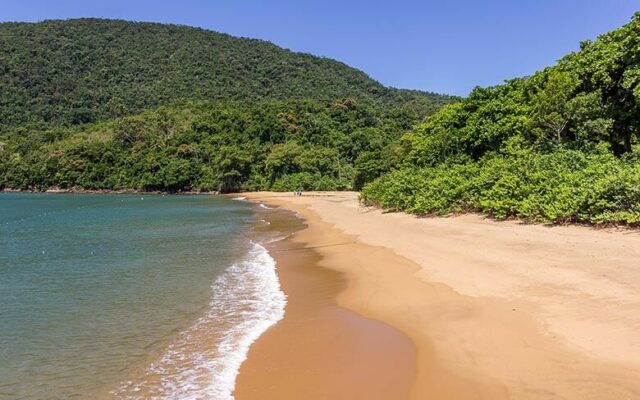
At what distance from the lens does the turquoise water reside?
7.11 m

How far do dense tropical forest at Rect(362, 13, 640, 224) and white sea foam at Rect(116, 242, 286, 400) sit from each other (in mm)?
11709

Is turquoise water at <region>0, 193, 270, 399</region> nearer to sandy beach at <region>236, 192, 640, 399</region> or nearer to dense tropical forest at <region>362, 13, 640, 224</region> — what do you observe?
sandy beach at <region>236, 192, 640, 399</region>

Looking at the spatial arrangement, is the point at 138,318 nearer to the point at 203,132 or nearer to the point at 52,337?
the point at 52,337

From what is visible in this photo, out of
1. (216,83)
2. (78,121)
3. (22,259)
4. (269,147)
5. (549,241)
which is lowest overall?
(22,259)

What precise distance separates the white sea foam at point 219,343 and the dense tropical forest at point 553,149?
11709 mm

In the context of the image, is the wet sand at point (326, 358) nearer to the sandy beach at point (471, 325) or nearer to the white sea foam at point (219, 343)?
the sandy beach at point (471, 325)

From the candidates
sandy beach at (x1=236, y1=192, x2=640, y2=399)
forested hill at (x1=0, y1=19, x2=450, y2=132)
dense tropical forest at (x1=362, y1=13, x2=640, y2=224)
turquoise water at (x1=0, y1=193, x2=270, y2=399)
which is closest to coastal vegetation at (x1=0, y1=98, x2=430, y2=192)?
forested hill at (x1=0, y1=19, x2=450, y2=132)

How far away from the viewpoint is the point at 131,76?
170m

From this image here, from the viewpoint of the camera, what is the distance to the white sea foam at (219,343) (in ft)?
21.7

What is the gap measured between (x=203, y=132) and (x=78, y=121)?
58.0 meters

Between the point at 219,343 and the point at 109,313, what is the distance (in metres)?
3.71

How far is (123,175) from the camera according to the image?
10944 cm

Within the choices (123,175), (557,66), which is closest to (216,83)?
(123,175)

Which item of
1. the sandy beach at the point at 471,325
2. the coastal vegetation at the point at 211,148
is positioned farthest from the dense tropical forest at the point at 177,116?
the sandy beach at the point at 471,325
